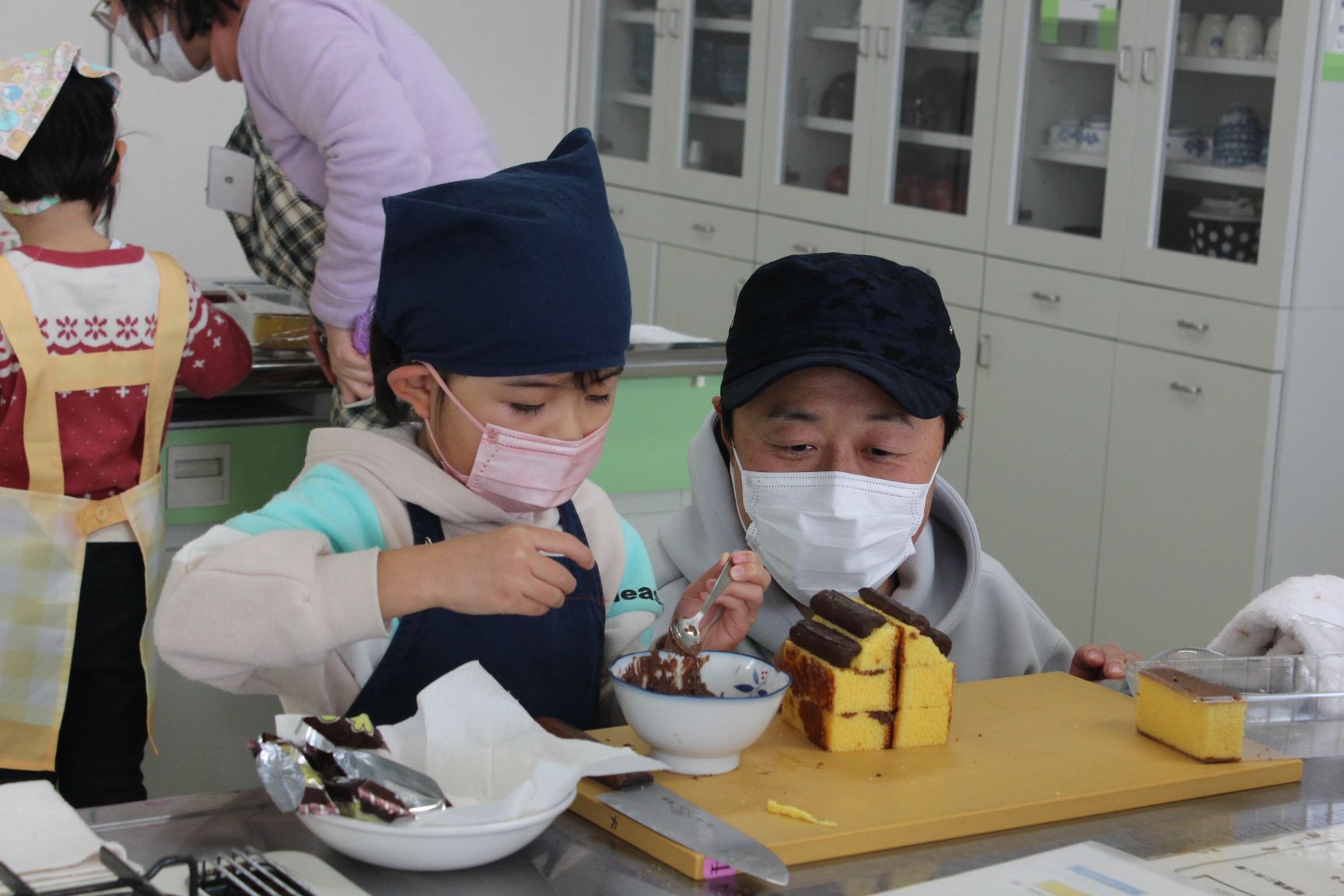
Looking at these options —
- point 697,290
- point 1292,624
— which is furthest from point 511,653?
point 697,290

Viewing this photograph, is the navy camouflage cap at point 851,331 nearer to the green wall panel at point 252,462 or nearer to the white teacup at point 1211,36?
the green wall panel at point 252,462

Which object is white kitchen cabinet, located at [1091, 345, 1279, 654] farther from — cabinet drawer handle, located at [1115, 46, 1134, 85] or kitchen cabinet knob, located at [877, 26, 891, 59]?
kitchen cabinet knob, located at [877, 26, 891, 59]

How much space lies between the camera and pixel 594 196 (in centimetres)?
122

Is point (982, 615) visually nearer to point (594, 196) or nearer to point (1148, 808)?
point (1148, 808)

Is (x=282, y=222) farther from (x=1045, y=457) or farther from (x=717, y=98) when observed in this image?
(x=717, y=98)

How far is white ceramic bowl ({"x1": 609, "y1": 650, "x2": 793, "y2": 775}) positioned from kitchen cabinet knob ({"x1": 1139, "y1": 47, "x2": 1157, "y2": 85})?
267 cm

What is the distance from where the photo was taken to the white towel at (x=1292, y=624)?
4.08 feet

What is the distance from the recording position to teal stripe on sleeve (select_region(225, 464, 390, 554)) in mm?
1179

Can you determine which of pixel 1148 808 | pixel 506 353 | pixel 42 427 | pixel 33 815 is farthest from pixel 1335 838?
pixel 42 427

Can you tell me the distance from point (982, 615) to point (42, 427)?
1.24 meters

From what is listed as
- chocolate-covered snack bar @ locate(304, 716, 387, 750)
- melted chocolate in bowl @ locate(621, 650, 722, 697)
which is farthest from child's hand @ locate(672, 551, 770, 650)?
chocolate-covered snack bar @ locate(304, 716, 387, 750)

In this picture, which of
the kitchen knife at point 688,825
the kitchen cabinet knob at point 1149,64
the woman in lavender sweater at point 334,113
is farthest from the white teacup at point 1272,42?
the kitchen knife at point 688,825

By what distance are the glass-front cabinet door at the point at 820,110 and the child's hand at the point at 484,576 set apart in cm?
321

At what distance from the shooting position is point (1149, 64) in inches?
131
